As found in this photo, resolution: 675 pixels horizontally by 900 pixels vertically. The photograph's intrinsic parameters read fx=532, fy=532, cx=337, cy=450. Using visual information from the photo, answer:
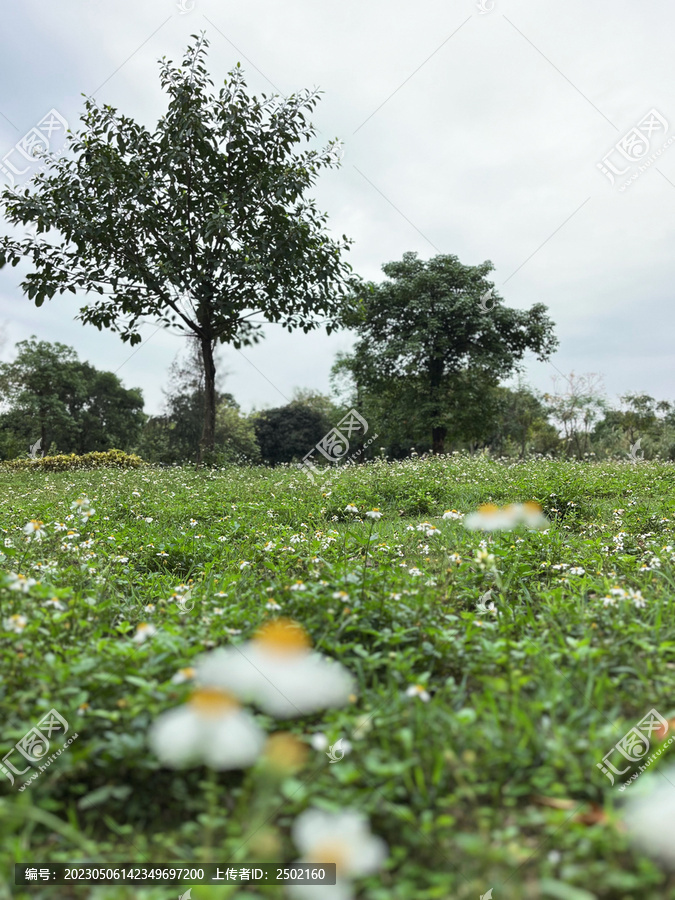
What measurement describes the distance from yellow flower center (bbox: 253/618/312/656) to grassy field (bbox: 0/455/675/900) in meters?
0.06

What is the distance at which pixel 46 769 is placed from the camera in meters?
1.60

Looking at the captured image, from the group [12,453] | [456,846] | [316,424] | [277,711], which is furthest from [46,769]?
[316,424]

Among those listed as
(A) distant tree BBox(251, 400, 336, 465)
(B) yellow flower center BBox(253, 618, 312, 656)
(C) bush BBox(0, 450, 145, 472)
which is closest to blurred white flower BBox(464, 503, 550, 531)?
(B) yellow flower center BBox(253, 618, 312, 656)

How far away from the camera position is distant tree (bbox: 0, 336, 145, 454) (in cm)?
3353

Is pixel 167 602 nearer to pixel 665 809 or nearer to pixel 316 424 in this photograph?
pixel 665 809

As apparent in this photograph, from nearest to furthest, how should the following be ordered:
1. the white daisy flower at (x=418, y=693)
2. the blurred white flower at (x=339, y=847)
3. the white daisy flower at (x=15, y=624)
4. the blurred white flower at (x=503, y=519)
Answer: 1. the blurred white flower at (x=339, y=847)
2. the white daisy flower at (x=418, y=693)
3. the white daisy flower at (x=15, y=624)
4. the blurred white flower at (x=503, y=519)

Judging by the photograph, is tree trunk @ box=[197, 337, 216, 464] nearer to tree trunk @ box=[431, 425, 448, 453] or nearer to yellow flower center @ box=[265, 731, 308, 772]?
yellow flower center @ box=[265, 731, 308, 772]

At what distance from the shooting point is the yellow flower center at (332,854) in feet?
4.01

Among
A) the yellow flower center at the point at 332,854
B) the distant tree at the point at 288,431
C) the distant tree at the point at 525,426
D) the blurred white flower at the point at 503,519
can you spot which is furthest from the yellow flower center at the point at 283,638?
the distant tree at the point at 525,426

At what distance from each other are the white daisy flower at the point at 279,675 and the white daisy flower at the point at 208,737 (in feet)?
0.58

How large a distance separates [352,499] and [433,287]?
1787cm

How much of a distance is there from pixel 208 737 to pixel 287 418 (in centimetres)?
3890

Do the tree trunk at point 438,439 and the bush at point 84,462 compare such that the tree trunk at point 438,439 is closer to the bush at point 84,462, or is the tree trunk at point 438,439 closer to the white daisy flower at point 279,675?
the bush at point 84,462

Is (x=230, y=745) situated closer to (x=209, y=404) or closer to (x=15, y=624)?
(x=15, y=624)
